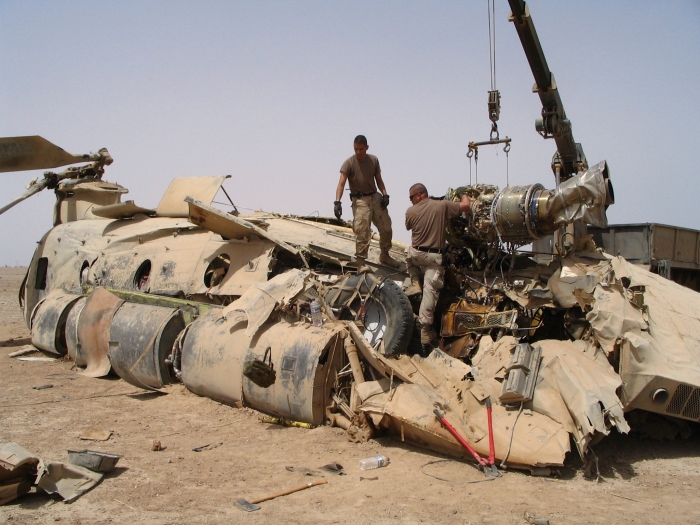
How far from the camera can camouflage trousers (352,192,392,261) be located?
805 cm

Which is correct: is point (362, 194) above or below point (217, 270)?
above

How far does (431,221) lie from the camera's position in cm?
718

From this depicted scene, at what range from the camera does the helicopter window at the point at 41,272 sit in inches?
467

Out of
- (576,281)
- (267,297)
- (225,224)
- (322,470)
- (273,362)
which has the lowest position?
(322,470)

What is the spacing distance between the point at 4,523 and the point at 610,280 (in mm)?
5286

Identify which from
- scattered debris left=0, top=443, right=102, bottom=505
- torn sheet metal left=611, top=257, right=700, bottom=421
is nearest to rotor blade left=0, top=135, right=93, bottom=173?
scattered debris left=0, top=443, right=102, bottom=505

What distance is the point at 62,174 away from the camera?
13273mm

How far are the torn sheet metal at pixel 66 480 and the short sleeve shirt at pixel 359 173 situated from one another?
15.2 feet

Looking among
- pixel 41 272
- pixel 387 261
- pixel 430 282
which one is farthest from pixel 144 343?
pixel 41 272

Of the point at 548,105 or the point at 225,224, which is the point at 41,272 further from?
the point at 548,105

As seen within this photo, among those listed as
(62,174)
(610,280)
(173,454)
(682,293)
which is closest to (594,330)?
(610,280)

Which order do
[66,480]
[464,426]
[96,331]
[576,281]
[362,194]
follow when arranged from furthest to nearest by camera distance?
[96,331]
[362,194]
[576,281]
[464,426]
[66,480]

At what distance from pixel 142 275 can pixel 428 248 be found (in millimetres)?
5159

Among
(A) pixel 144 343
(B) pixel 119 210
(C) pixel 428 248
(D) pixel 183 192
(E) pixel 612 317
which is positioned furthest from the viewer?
(B) pixel 119 210
